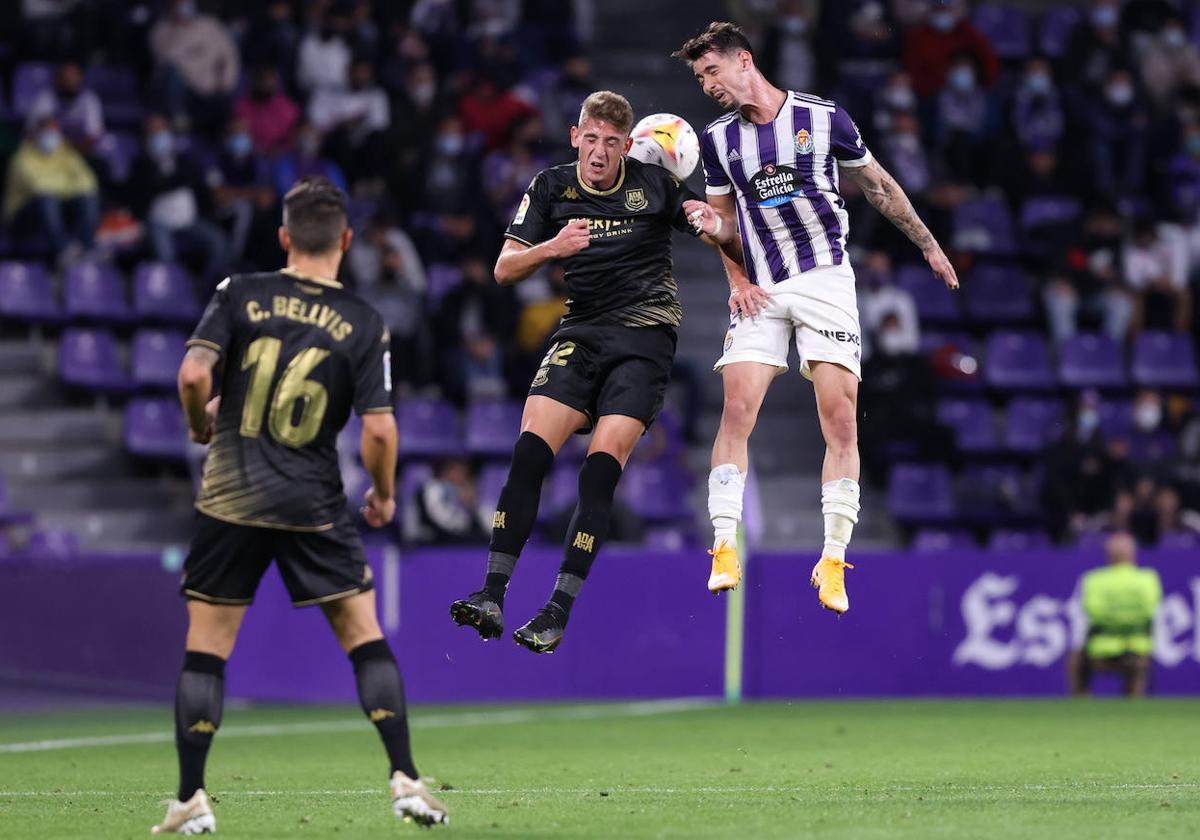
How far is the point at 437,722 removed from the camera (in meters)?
14.7

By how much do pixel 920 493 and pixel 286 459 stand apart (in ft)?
42.5

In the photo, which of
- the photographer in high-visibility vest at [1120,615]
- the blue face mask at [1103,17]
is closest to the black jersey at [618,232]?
the photographer in high-visibility vest at [1120,615]

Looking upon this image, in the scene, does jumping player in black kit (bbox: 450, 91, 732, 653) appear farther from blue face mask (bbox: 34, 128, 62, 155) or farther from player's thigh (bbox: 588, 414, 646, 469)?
blue face mask (bbox: 34, 128, 62, 155)

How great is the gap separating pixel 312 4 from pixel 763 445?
20.9 feet

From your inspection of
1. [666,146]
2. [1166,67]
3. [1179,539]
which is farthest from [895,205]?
[1166,67]

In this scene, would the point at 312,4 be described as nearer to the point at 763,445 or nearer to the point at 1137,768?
the point at 763,445

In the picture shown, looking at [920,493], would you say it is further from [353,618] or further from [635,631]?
[353,618]

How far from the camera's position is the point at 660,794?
9.21m

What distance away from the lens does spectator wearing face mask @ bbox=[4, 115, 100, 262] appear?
60.4ft

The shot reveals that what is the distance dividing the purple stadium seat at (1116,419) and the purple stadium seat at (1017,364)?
1.96ft

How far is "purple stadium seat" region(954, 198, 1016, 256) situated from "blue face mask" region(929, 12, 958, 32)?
7.36 ft

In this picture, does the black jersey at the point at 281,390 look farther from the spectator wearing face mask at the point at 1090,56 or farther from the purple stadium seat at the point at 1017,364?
the spectator wearing face mask at the point at 1090,56

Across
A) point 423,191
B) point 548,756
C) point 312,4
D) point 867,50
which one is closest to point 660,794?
point 548,756

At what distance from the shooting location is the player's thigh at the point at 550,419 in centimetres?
959
